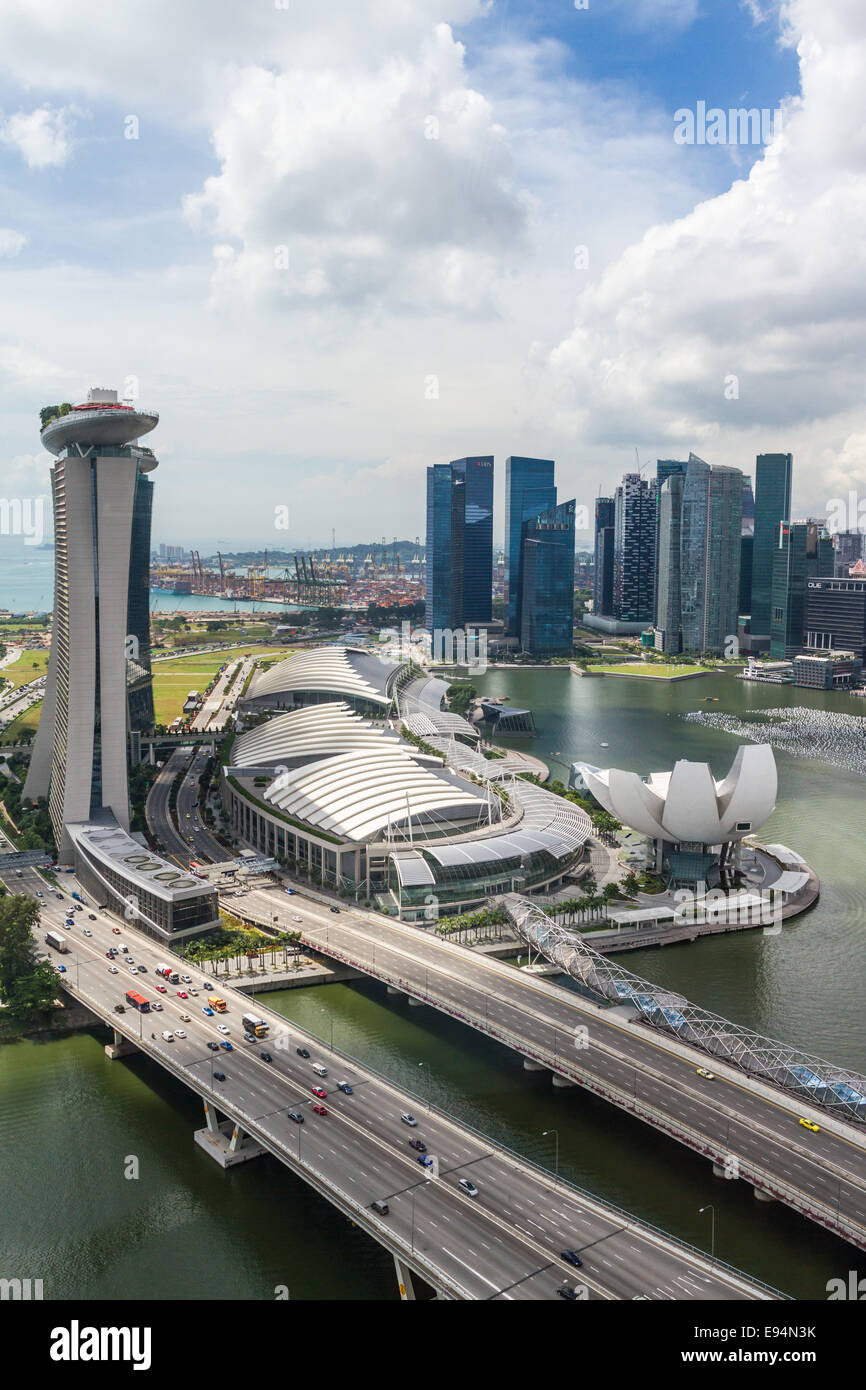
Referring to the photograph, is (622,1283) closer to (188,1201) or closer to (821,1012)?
(188,1201)

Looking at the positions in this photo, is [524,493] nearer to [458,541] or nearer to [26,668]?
[458,541]

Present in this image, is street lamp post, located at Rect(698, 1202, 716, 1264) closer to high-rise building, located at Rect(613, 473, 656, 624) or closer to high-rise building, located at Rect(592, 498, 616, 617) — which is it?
high-rise building, located at Rect(613, 473, 656, 624)

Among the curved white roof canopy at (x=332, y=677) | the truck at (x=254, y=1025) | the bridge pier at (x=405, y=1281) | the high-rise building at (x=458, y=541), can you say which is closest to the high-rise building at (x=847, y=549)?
the high-rise building at (x=458, y=541)

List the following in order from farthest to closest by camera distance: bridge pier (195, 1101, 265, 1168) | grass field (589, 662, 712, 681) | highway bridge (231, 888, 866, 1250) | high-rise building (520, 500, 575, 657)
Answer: high-rise building (520, 500, 575, 657)
grass field (589, 662, 712, 681)
bridge pier (195, 1101, 265, 1168)
highway bridge (231, 888, 866, 1250)

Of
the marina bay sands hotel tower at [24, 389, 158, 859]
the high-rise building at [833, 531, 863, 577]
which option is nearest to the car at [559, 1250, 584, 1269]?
the marina bay sands hotel tower at [24, 389, 158, 859]

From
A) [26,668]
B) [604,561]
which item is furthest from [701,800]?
[604,561]

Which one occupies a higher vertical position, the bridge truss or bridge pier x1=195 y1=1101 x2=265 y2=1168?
the bridge truss
